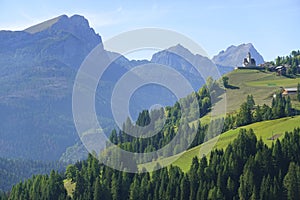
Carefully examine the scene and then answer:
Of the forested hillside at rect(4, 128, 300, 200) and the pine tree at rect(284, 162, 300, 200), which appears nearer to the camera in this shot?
the pine tree at rect(284, 162, 300, 200)

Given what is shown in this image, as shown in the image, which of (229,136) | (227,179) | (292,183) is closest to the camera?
(292,183)

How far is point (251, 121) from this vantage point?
18450cm

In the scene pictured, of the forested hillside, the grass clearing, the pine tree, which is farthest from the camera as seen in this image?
the grass clearing

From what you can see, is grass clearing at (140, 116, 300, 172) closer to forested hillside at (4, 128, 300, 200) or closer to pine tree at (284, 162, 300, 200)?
forested hillside at (4, 128, 300, 200)

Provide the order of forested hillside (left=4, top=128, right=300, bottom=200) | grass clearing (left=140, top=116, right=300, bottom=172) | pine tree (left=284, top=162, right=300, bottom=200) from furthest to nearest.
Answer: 1. grass clearing (left=140, top=116, right=300, bottom=172)
2. forested hillside (left=4, top=128, right=300, bottom=200)
3. pine tree (left=284, top=162, right=300, bottom=200)

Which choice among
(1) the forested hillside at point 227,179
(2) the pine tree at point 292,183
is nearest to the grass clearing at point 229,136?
(1) the forested hillside at point 227,179

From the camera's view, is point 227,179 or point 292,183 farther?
point 227,179

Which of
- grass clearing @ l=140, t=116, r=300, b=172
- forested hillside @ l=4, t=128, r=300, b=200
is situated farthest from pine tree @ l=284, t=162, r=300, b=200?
grass clearing @ l=140, t=116, r=300, b=172

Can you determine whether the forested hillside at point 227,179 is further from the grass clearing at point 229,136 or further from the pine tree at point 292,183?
the grass clearing at point 229,136

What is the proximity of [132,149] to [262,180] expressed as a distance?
271ft

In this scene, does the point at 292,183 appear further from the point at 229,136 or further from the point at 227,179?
the point at 229,136

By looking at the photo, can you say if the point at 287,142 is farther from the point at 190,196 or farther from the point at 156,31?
the point at 156,31

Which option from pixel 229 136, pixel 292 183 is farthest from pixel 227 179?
Result: pixel 229 136

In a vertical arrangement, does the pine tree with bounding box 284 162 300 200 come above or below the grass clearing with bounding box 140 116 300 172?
below
